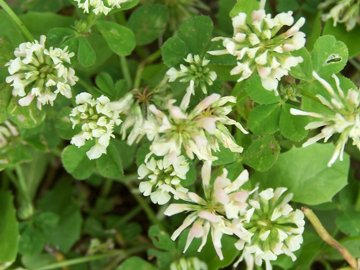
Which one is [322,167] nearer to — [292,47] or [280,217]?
[280,217]

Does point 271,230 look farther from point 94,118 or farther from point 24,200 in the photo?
point 24,200

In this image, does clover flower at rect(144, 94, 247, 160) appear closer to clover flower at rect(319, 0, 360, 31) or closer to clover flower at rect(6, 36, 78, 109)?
clover flower at rect(6, 36, 78, 109)

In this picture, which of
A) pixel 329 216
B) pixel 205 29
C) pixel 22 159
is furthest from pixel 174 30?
pixel 329 216

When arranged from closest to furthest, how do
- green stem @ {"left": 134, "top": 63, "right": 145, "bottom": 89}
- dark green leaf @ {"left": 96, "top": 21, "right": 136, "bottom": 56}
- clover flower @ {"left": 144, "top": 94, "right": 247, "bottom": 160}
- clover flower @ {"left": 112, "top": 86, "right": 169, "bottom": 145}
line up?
clover flower @ {"left": 144, "top": 94, "right": 247, "bottom": 160} → clover flower @ {"left": 112, "top": 86, "right": 169, "bottom": 145} → dark green leaf @ {"left": 96, "top": 21, "right": 136, "bottom": 56} → green stem @ {"left": 134, "top": 63, "right": 145, "bottom": 89}

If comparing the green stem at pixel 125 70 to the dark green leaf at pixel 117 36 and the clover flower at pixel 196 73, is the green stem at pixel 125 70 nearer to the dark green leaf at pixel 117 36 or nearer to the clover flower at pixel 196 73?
the dark green leaf at pixel 117 36

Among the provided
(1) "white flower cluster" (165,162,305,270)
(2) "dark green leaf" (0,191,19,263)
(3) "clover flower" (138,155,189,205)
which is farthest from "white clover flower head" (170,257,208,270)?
(2) "dark green leaf" (0,191,19,263)

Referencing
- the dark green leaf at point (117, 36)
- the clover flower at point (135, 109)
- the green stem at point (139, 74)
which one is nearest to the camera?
the clover flower at point (135, 109)

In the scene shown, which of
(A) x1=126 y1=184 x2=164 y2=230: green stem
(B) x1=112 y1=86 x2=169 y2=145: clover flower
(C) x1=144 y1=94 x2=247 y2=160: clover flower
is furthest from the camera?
(A) x1=126 y1=184 x2=164 y2=230: green stem

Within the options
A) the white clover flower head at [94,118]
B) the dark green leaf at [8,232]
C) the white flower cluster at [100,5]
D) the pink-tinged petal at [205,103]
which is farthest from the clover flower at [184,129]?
the dark green leaf at [8,232]
